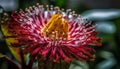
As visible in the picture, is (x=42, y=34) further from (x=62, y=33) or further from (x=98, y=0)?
(x=98, y=0)

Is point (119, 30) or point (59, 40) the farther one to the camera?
point (119, 30)

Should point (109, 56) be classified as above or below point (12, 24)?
below

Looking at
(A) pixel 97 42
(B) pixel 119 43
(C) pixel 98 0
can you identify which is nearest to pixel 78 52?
(A) pixel 97 42

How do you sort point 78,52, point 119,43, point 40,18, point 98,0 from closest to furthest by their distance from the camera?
1. point 78,52
2. point 40,18
3. point 119,43
4. point 98,0

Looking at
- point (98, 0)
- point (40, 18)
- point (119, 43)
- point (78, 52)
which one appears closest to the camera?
point (78, 52)
